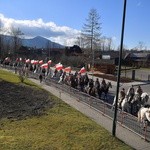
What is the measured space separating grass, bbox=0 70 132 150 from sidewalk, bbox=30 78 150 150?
493mm

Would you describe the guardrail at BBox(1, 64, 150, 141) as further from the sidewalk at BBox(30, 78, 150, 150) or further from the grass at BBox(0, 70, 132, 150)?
the grass at BBox(0, 70, 132, 150)

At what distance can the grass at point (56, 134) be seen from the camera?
17.6 metres

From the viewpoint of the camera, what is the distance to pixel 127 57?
364ft

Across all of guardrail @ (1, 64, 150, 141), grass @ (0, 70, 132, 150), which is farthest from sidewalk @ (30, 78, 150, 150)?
grass @ (0, 70, 132, 150)

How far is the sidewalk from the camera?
17656 mm

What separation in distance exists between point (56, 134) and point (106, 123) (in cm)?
360

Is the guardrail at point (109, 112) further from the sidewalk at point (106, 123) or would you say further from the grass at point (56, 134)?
the grass at point (56, 134)

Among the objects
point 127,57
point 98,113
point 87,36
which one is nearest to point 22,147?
point 98,113

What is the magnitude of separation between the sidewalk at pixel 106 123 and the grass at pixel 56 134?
49 centimetres

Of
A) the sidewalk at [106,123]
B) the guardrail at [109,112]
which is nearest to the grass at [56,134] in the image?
→ the sidewalk at [106,123]

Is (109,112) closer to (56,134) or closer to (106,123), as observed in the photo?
(106,123)

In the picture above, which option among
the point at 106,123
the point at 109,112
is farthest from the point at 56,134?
the point at 109,112

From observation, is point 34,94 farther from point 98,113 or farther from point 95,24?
point 95,24

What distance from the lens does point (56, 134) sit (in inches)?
778
